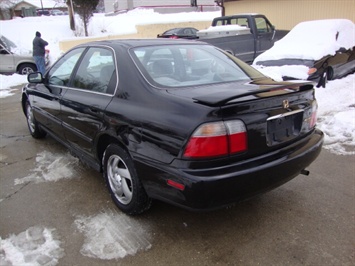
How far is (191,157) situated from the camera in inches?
92.8

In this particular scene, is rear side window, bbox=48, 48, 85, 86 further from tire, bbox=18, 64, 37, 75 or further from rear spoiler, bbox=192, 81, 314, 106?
tire, bbox=18, 64, 37, 75

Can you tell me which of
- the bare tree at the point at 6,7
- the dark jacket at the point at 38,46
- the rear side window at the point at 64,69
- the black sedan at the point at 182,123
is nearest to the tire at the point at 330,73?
the black sedan at the point at 182,123

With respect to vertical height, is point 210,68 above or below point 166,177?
above

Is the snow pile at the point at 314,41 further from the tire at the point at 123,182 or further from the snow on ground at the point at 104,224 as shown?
the tire at the point at 123,182

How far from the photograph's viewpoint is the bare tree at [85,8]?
21391 mm

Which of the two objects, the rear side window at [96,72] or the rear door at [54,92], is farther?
the rear door at [54,92]

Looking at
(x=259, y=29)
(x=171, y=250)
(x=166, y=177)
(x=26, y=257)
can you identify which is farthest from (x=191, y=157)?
(x=259, y=29)

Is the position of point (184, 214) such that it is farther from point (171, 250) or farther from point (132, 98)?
point (132, 98)

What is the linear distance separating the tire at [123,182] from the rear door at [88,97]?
0.30 meters

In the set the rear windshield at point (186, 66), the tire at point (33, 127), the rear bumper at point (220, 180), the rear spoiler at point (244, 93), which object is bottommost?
the tire at point (33, 127)

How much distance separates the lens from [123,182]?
10.2 ft

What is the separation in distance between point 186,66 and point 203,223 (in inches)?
58.6

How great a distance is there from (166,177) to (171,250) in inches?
24.9

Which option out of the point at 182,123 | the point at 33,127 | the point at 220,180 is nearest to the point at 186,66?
the point at 182,123
